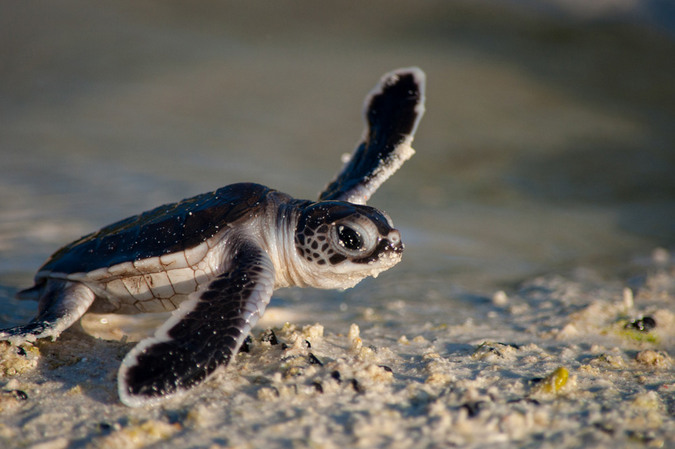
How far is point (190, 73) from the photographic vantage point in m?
8.13

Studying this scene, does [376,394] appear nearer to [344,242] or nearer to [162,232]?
[344,242]

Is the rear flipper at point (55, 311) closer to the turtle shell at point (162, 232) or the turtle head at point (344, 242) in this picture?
the turtle shell at point (162, 232)

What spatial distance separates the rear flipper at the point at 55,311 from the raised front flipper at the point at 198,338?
0.54 m

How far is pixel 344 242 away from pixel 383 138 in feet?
3.09

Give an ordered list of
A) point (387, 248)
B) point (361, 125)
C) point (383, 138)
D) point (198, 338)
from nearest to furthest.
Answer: point (198, 338) → point (387, 248) → point (383, 138) → point (361, 125)

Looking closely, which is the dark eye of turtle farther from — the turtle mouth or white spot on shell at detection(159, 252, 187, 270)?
white spot on shell at detection(159, 252, 187, 270)

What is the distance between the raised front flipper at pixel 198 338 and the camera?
1645mm

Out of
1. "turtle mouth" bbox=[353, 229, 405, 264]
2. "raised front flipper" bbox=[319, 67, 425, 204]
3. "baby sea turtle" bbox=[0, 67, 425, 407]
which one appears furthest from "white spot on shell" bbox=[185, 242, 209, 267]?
"raised front flipper" bbox=[319, 67, 425, 204]

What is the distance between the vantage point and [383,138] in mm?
2980

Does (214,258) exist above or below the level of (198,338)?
above

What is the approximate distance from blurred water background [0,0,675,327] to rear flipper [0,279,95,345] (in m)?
0.33

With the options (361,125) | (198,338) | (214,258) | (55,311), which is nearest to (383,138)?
(214,258)

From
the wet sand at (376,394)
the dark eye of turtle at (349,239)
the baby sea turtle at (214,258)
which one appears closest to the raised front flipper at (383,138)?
the baby sea turtle at (214,258)

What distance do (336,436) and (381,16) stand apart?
9.00 meters
